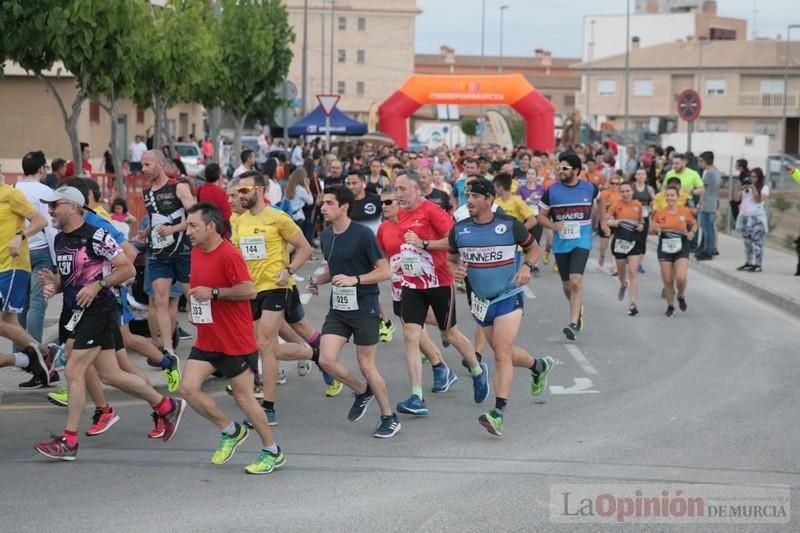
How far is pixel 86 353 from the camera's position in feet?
29.2

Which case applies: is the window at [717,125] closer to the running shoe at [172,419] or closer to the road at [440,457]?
the road at [440,457]

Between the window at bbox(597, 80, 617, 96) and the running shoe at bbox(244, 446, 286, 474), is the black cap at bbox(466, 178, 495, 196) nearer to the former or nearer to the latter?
the running shoe at bbox(244, 446, 286, 474)

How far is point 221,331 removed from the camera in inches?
330

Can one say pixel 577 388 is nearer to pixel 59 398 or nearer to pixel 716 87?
pixel 59 398

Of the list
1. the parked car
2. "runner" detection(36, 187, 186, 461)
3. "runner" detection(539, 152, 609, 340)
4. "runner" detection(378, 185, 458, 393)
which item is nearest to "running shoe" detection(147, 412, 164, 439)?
"runner" detection(36, 187, 186, 461)

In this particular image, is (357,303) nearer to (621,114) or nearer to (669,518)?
(669,518)

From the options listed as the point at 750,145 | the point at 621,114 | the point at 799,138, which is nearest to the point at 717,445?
the point at 750,145

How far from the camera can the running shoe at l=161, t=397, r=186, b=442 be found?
9195 mm

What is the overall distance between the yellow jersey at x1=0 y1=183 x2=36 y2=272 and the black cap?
368cm

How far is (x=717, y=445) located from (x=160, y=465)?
3708mm

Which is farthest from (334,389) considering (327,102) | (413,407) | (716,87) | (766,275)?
(716,87)

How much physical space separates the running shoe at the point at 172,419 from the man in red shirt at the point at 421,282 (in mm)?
1724

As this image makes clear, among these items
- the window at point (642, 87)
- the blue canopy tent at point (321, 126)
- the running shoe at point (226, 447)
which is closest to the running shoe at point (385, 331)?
the running shoe at point (226, 447)

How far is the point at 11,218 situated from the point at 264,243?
229 centimetres
